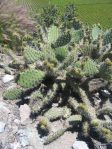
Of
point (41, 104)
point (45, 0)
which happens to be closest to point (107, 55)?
point (41, 104)

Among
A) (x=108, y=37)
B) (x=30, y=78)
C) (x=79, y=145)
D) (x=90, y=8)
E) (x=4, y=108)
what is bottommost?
(x=90, y=8)

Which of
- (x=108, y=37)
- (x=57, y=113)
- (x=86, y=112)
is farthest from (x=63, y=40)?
(x=86, y=112)

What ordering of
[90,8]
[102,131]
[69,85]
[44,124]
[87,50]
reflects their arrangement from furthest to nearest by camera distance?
[90,8]
[87,50]
[69,85]
[44,124]
[102,131]

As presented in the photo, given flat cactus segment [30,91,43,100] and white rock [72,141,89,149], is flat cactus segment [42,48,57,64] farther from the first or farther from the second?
white rock [72,141,89,149]

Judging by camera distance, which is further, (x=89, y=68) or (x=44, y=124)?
(x=89, y=68)

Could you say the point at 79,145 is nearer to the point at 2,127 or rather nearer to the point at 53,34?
the point at 2,127

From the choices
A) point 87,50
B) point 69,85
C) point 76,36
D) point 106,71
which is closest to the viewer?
point 106,71

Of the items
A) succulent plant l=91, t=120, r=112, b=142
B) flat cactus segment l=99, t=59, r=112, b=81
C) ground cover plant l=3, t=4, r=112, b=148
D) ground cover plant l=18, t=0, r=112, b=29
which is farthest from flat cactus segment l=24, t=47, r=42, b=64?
ground cover plant l=18, t=0, r=112, b=29
